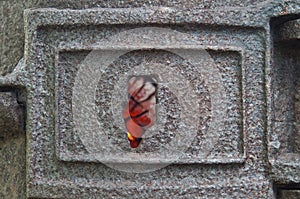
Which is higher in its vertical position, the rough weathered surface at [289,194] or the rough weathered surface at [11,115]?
the rough weathered surface at [11,115]

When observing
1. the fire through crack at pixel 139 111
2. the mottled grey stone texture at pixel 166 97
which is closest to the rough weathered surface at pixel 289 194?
the mottled grey stone texture at pixel 166 97

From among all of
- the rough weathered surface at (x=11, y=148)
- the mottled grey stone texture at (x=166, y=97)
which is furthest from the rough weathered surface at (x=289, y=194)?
the rough weathered surface at (x=11, y=148)

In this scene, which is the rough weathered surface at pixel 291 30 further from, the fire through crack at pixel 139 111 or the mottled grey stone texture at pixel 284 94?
the fire through crack at pixel 139 111

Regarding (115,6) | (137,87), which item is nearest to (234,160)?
(115,6)

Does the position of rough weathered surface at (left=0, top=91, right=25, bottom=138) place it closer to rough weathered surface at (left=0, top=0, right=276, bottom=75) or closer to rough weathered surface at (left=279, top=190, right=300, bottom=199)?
rough weathered surface at (left=0, top=0, right=276, bottom=75)

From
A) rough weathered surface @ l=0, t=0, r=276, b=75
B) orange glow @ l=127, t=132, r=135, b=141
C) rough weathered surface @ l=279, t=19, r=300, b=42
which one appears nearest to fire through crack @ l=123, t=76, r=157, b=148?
orange glow @ l=127, t=132, r=135, b=141

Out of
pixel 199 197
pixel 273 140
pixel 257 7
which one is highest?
pixel 257 7

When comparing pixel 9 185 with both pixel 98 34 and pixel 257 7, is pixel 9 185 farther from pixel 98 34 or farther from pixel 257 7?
pixel 257 7

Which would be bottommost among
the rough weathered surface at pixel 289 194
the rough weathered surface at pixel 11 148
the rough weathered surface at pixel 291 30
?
the rough weathered surface at pixel 289 194

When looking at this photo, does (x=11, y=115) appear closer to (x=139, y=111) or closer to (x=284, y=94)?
(x=139, y=111)
